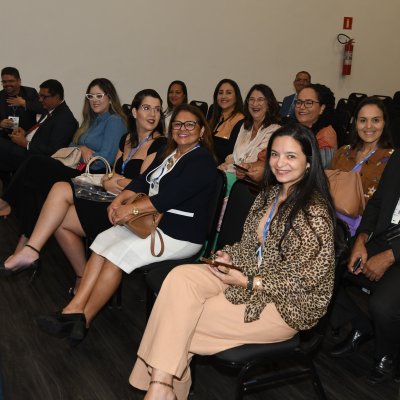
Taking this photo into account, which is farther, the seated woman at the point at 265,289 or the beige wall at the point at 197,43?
the beige wall at the point at 197,43

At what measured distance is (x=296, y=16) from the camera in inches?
307

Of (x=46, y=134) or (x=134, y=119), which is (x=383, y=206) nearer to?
(x=134, y=119)

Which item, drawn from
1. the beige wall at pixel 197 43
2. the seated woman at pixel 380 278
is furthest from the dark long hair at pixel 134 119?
the beige wall at pixel 197 43

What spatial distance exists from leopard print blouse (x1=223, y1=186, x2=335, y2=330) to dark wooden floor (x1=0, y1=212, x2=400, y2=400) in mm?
637

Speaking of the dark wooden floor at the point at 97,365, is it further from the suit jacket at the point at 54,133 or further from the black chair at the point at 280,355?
the suit jacket at the point at 54,133

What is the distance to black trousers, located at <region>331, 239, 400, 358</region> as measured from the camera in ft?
7.23

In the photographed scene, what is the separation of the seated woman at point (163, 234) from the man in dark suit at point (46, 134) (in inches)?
69.1

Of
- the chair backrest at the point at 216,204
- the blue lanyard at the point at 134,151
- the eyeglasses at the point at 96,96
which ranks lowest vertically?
the chair backrest at the point at 216,204

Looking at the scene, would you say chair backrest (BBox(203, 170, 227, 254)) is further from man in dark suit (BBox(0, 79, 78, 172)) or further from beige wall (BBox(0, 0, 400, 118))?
beige wall (BBox(0, 0, 400, 118))

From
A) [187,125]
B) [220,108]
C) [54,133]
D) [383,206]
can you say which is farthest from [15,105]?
[383,206]

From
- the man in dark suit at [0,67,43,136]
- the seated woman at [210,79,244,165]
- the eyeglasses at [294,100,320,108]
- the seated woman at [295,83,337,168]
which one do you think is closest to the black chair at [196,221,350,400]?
the seated woman at [295,83,337,168]

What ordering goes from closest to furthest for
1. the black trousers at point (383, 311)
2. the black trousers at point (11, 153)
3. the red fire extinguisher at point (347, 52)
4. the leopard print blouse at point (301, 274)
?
the leopard print blouse at point (301, 274), the black trousers at point (383, 311), the black trousers at point (11, 153), the red fire extinguisher at point (347, 52)

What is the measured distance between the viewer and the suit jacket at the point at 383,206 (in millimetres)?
2471

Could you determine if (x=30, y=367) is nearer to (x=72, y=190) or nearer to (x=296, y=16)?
(x=72, y=190)
